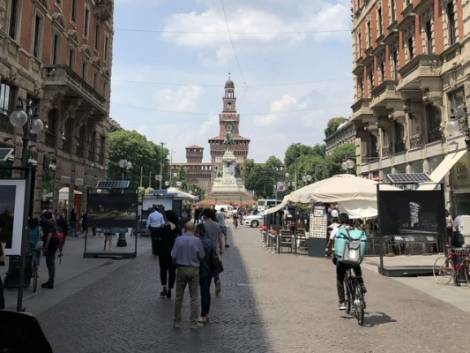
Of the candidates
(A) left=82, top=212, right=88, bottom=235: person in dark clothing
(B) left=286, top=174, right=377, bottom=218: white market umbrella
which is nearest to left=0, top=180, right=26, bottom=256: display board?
(A) left=82, top=212, right=88, bottom=235: person in dark clothing

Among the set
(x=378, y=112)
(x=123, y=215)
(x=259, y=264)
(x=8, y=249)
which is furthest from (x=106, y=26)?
(x=8, y=249)

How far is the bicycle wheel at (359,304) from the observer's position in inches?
306

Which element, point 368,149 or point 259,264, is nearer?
point 259,264

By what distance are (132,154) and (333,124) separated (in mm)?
57601

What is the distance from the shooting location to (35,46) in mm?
24594

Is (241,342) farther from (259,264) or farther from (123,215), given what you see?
(123,215)

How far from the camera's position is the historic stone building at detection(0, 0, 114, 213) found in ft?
70.6

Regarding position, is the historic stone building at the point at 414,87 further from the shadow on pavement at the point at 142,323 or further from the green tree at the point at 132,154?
the green tree at the point at 132,154

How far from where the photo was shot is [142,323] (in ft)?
25.6

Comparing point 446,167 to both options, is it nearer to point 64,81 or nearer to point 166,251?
point 166,251

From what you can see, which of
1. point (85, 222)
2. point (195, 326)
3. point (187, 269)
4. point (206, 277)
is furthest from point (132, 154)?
point (195, 326)

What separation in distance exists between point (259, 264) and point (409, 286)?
18.5 feet

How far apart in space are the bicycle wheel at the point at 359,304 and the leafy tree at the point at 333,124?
108986 millimetres

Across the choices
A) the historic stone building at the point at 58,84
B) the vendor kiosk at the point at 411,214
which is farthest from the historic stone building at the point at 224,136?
the vendor kiosk at the point at 411,214
